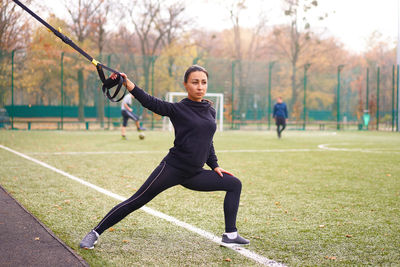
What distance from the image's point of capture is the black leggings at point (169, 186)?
13.3ft

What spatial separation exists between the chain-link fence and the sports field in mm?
→ 10636

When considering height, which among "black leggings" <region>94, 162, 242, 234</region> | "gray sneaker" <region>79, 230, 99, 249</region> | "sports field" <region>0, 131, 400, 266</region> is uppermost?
"black leggings" <region>94, 162, 242, 234</region>

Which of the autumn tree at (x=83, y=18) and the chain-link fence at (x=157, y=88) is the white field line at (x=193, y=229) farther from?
the autumn tree at (x=83, y=18)

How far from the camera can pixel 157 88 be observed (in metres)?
28.5

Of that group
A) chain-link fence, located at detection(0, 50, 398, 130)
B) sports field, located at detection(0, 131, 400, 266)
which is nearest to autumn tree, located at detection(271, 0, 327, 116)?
chain-link fence, located at detection(0, 50, 398, 130)

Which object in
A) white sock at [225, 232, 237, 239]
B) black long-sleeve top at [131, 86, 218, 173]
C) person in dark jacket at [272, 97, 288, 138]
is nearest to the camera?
black long-sleeve top at [131, 86, 218, 173]

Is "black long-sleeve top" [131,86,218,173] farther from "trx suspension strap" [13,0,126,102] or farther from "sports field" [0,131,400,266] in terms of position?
"sports field" [0,131,400,266]

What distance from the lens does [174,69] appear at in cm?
2931

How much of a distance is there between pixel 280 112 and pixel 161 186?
57.7 ft

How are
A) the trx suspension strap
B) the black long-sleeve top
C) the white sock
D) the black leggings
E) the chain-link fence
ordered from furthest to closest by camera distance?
1. the chain-link fence
2. the white sock
3. the black leggings
4. the black long-sleeve top
5. the trx suspension strap

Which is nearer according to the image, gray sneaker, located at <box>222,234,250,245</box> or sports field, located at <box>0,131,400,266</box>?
sports field, located at <box>0,131,400,266</box>

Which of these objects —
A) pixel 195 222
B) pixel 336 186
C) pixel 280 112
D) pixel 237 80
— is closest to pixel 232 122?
pixel 237 80

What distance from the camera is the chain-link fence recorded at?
82.6ft

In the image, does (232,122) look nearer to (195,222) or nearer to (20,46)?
(20,46)
